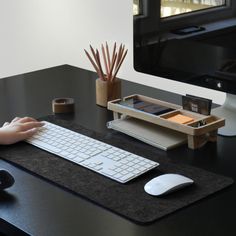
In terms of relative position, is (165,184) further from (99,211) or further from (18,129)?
(18,129)

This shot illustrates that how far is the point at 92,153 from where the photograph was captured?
1.39 m

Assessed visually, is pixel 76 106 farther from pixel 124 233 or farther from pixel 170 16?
pixel 124 233

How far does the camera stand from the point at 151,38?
64.4 inches

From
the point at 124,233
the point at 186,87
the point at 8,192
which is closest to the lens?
the point at 124,233

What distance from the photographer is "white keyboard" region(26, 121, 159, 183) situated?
4.26 feet

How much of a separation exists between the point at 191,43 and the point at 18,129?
0.53 metres

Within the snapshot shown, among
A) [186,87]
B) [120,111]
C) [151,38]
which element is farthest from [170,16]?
[186,87]

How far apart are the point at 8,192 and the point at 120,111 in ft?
1.52

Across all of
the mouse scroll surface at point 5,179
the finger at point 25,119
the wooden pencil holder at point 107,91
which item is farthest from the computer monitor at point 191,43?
the mouse scroll surface at point 5,179

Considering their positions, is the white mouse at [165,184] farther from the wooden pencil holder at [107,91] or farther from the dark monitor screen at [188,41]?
the wooden pencil holder at [107,91]

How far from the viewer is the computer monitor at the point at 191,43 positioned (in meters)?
1.45

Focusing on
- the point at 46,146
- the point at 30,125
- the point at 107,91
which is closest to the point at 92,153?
the point at 46,146

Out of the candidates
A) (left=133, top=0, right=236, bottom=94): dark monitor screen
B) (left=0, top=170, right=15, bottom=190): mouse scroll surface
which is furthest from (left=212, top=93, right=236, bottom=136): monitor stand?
(left=0, top=170, right=15, bottom=190): mouse scroll surface

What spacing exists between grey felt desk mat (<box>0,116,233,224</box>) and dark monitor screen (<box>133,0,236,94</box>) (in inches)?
10.3
